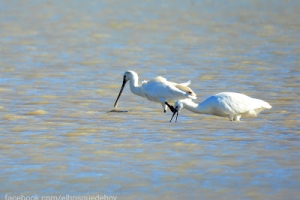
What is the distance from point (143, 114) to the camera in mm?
11070

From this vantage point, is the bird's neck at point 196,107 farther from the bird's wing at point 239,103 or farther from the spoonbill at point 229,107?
the bird's wing at point 239,103

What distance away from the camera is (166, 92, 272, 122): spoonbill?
1008cm

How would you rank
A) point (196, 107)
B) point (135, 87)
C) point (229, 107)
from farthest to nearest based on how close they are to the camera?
point (135, 87) < point (196, 107) < point (229, 107)

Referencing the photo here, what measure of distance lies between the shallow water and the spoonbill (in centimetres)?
14

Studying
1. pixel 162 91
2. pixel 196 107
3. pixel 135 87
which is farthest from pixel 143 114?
pixel 196 107

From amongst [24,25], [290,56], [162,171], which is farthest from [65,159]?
[24,25]

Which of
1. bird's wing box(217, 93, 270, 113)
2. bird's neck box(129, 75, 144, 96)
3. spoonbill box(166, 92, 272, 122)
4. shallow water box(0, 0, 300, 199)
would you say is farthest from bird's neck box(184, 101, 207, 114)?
bird's neck box(129, 75, 144, 96)

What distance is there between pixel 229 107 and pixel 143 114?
1463 mm

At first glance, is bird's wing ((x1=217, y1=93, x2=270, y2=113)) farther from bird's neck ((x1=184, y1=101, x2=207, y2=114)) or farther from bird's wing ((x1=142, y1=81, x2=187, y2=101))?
bird's wing ((x1=142, y1=81, x2=187, y2=101))

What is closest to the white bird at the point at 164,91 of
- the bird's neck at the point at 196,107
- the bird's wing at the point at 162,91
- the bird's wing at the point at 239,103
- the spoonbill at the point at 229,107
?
the bird's wing at the point at 162,91

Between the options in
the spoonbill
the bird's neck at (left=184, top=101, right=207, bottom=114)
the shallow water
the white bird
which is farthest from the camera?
the white bird

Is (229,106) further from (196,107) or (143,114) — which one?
(143,114)

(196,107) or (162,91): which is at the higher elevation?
(162,91)

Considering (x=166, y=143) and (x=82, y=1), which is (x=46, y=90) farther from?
(x=82, y=1)
